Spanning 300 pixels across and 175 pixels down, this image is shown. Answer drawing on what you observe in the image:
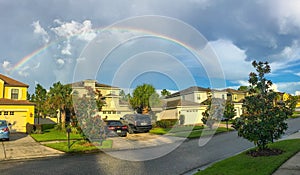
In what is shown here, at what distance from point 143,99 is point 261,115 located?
98.7ft

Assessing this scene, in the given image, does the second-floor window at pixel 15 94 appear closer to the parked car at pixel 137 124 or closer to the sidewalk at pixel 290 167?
the parked car at pixel 137 124

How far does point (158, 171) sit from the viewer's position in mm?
7605

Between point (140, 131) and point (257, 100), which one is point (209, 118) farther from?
point (257, 100)

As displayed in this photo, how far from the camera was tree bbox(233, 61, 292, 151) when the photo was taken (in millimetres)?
9023

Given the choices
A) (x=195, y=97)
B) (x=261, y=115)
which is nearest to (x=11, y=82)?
(x=195, y=97)

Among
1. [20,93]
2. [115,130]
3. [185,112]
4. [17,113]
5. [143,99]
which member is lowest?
[115,130]

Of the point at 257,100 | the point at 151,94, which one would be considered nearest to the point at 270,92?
the point at 257,100

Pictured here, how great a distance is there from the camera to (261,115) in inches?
363

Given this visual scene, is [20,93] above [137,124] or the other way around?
above

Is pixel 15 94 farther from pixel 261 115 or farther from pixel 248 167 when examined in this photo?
pixel 248 167

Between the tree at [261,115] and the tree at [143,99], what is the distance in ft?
90.8

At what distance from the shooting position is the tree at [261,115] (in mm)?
9023

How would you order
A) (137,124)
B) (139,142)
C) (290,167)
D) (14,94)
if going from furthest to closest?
(14,94) < (137,124) < (139,142) < (290,167)

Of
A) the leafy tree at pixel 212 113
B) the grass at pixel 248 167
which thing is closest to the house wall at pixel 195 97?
the leafy tree at pixel 212 113
